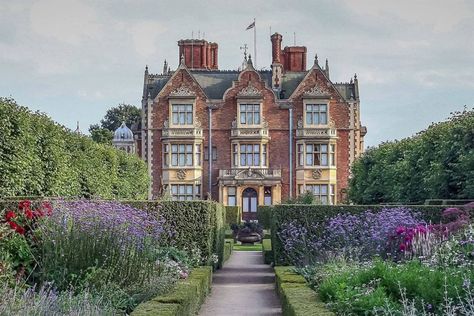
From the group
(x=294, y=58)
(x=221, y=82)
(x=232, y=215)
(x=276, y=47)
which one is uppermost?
(x=276, y=47)

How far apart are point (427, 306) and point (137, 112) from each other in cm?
7135

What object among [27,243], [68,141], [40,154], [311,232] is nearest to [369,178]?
[68,141]

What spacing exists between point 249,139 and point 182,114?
152 inches

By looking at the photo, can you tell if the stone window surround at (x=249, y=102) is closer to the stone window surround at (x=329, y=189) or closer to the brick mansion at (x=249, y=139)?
the brick mansion at (x=249, y=139)

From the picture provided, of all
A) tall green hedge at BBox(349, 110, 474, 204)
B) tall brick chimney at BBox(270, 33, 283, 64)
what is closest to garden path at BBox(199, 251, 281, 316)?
tall green hedge at BBox(349, 110, 474, 204)

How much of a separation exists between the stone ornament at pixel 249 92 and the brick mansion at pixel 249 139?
48 millimetres

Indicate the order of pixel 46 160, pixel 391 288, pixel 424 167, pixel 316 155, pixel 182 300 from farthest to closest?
pixel 316 155, pixel 424 167, pixel 46 160, pixel 182 300, pixel 391 288

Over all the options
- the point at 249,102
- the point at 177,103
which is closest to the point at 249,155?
the point at 249,102

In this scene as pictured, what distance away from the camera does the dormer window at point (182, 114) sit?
47125mm

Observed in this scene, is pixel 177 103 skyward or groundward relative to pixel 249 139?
skyward

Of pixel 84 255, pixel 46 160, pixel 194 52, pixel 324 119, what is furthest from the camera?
pixel 194 52

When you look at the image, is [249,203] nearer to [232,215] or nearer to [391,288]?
[232,215]

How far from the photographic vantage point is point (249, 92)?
1861 inches

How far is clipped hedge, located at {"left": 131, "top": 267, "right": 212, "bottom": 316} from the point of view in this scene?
9113 mm
